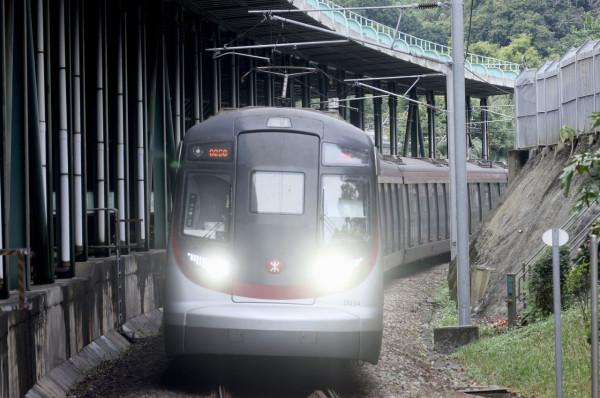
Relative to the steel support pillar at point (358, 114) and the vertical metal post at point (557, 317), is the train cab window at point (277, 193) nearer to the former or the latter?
the vertical metal post at point (557, 317)

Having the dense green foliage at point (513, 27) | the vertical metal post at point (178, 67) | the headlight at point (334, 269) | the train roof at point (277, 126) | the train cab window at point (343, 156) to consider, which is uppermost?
the dense green foliage at point (513, 27)

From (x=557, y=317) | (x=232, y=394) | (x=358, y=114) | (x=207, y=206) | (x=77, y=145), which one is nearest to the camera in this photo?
(x=557, y=317)

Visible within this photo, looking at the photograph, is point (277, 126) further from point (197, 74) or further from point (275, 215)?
point (197, 74)

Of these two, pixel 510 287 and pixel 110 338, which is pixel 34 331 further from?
pixel 510 287

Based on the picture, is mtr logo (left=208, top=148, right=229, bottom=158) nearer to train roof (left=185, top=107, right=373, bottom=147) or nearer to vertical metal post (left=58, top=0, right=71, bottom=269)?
train roof (left=185, top=107, right=373, bottom=147)

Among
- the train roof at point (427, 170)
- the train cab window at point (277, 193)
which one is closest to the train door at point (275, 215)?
the train cab window at point (277, 193)

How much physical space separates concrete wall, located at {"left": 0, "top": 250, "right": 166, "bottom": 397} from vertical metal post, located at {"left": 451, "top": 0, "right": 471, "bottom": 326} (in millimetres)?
6040

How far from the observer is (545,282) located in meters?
16.3

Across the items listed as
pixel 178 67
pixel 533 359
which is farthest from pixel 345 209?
pixel 178 67

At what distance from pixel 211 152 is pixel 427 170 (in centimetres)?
2123

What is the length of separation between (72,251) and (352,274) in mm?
5257

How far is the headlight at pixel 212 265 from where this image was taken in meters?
11.2

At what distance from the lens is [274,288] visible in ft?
36.4

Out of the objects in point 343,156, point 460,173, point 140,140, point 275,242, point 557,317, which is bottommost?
point 557,317
